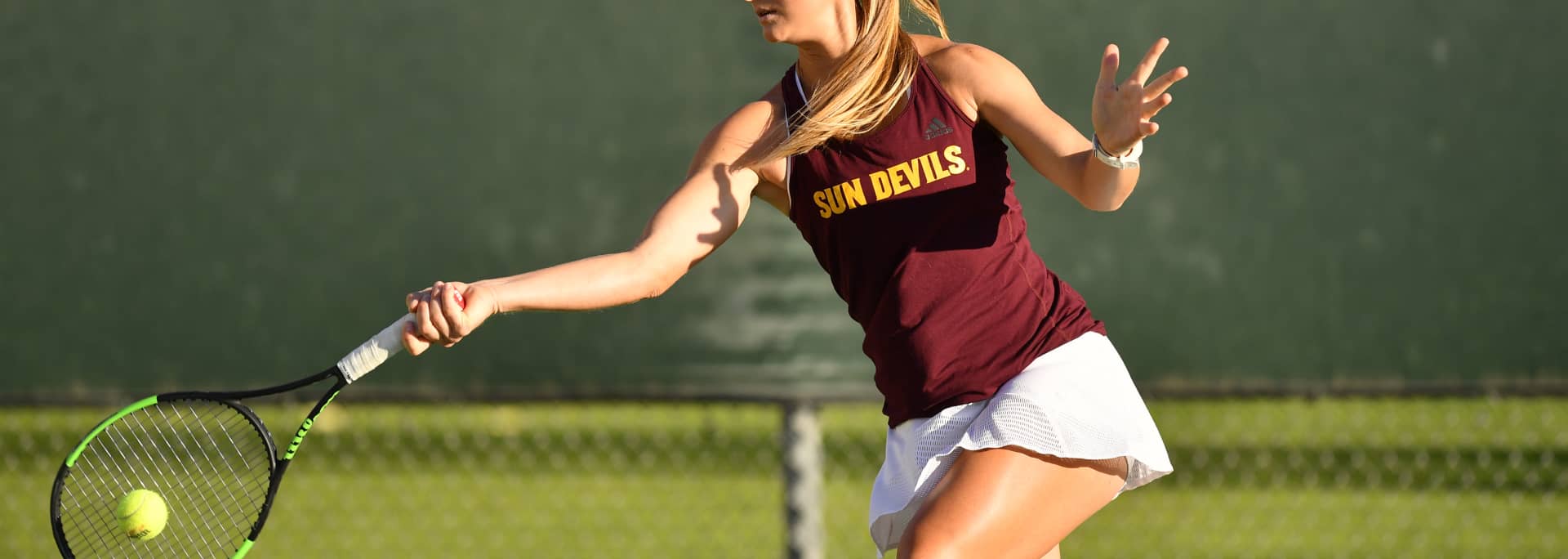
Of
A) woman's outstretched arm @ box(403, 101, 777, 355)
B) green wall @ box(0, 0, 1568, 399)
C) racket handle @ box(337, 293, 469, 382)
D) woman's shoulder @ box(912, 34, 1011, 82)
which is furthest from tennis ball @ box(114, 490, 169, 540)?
green wall @ box(0, 0, 1568, 399)

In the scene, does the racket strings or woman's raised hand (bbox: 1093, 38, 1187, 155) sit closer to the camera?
woman's raised hand (bbox: 1093, 38, 1187, 155)

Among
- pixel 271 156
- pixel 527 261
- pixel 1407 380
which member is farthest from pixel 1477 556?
pixel 271 156

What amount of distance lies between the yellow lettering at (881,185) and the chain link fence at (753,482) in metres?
2.10

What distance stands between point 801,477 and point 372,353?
5.18 ft

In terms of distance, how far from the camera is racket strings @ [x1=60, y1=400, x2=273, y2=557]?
2932 mm

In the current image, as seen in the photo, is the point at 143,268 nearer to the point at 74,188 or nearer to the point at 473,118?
Result: the point at 74,188

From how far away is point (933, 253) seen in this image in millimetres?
2461

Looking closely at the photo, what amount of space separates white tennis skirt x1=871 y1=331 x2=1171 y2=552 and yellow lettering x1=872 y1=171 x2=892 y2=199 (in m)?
0.33

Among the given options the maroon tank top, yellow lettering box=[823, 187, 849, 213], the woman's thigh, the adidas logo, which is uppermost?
the adidas logo

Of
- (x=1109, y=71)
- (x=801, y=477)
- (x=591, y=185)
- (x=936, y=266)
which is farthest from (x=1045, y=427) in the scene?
(x=591, y=185)

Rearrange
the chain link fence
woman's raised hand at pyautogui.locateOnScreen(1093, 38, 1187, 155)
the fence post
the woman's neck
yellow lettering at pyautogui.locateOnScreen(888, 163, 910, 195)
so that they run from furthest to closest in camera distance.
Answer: the chain link fence < the fence post < the woman's neck < yellow lettering at pyautogui.locateOnScreen(888, 163, 910, 195) < woman's raised hand at pyautogui.locateOnScreen(1093, 38, 1187, 155)

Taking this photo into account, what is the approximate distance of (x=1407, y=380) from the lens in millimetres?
4371

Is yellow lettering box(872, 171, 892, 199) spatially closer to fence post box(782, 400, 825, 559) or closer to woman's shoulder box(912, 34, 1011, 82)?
woman's shoulder box(912, 34, 1011, 82)

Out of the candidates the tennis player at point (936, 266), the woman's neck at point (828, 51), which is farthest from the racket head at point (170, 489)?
the woman's neck at point (828, 51)
